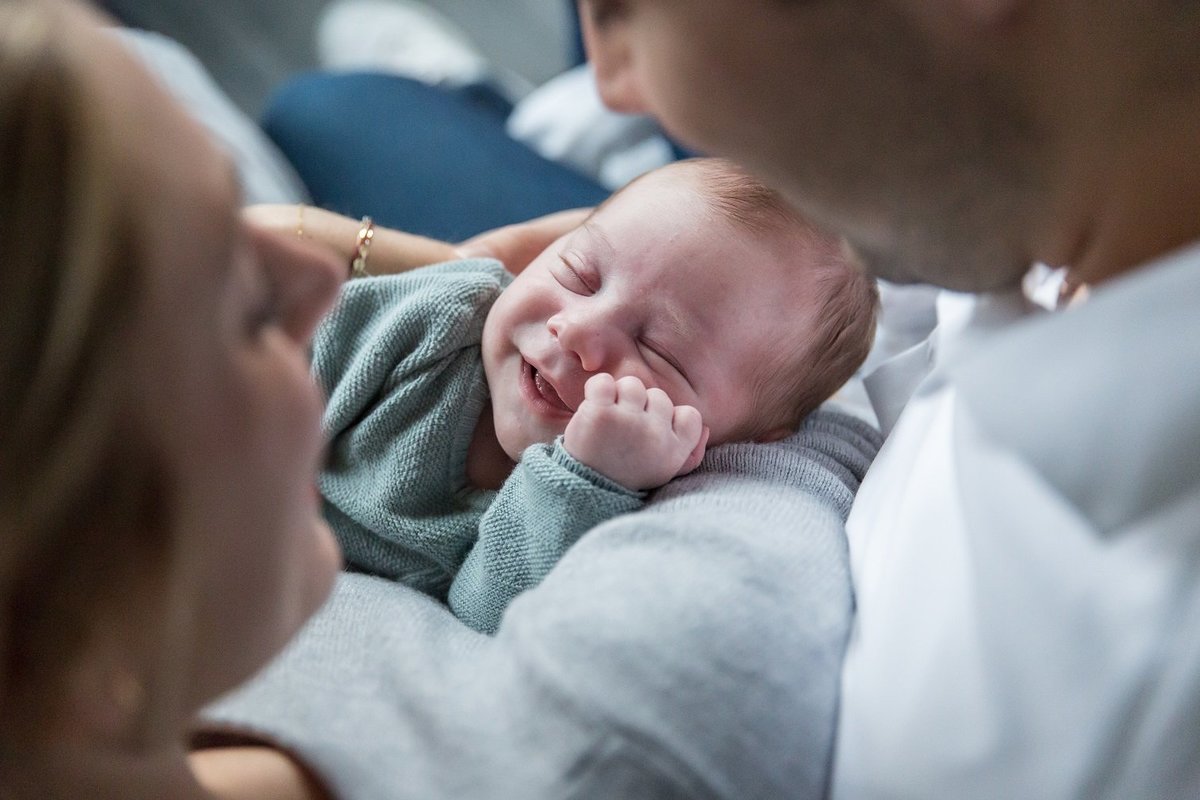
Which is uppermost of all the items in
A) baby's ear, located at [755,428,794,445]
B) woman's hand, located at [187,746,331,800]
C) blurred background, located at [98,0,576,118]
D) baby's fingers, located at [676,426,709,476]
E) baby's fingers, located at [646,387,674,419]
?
baby's fingers, located at [646,387,674,419]

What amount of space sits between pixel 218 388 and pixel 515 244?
1.09 m

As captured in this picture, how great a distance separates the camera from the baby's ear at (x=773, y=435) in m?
1.29

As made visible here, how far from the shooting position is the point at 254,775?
0.80 metres

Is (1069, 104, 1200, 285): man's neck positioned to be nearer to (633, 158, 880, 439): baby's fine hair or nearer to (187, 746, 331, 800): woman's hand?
(633, 158, 880, 439): baby's fine hair

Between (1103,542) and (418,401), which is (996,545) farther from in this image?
(418,401)

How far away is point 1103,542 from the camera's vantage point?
71cm

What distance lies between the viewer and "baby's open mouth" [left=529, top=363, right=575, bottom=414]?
118 cm

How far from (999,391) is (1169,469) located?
12 centimetres

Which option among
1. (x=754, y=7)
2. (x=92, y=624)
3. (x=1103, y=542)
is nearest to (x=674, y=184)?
(x=754, y=7)

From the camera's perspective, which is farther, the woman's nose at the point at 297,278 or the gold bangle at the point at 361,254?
the gold bangle at the point at 361,254

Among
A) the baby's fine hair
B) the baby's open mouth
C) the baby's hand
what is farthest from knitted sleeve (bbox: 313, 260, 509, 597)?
the baby's fine hair

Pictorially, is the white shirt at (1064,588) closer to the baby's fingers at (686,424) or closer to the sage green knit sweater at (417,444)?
the baby's fingers at (686,424)

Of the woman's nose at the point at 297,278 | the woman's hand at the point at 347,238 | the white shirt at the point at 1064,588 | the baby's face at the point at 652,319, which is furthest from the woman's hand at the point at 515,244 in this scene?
the white shirt at the point at 1064,588

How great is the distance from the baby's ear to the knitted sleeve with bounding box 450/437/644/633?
263 mm
